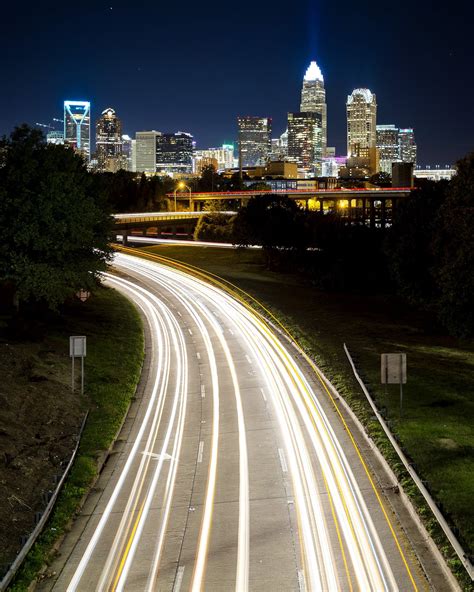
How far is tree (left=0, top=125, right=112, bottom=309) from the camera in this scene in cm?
4256

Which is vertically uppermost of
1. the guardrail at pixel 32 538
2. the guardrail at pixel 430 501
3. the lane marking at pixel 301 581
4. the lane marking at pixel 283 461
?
the guardrail at pixel 430 501

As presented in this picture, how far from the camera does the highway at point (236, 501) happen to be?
53.6 feet

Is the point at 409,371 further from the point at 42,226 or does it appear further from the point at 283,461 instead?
the point at 42,226

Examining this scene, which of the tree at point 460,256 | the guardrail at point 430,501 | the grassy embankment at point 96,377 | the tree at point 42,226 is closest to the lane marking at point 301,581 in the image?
the guardrail at point 430,501

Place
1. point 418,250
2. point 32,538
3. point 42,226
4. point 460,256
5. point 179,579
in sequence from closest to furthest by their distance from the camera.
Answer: point 179,579
point 32,538
point 460,256
point 42,226
point 418,250

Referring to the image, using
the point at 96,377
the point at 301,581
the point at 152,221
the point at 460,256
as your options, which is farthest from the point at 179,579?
the point at 152,221

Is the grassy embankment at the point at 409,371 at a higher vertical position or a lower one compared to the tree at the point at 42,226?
lower

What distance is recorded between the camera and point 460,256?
40.3m

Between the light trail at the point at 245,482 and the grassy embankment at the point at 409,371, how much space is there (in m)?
1.83

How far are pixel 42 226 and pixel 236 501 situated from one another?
28102 millimetres

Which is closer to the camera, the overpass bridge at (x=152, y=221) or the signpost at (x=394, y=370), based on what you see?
the signpost at (x=394, y=370)

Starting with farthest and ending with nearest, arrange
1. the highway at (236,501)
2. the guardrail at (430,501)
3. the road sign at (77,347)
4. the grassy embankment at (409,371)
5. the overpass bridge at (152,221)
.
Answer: the overpass bridge at (152,221)
the road sign at (77,347)
the grassy embankment at (409,371)
the highway at (236,501)
the guardrail at (430,501)

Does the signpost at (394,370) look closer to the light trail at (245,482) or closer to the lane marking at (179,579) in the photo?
the light trail at (245,482)

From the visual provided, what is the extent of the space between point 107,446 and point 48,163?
25.6 meters
